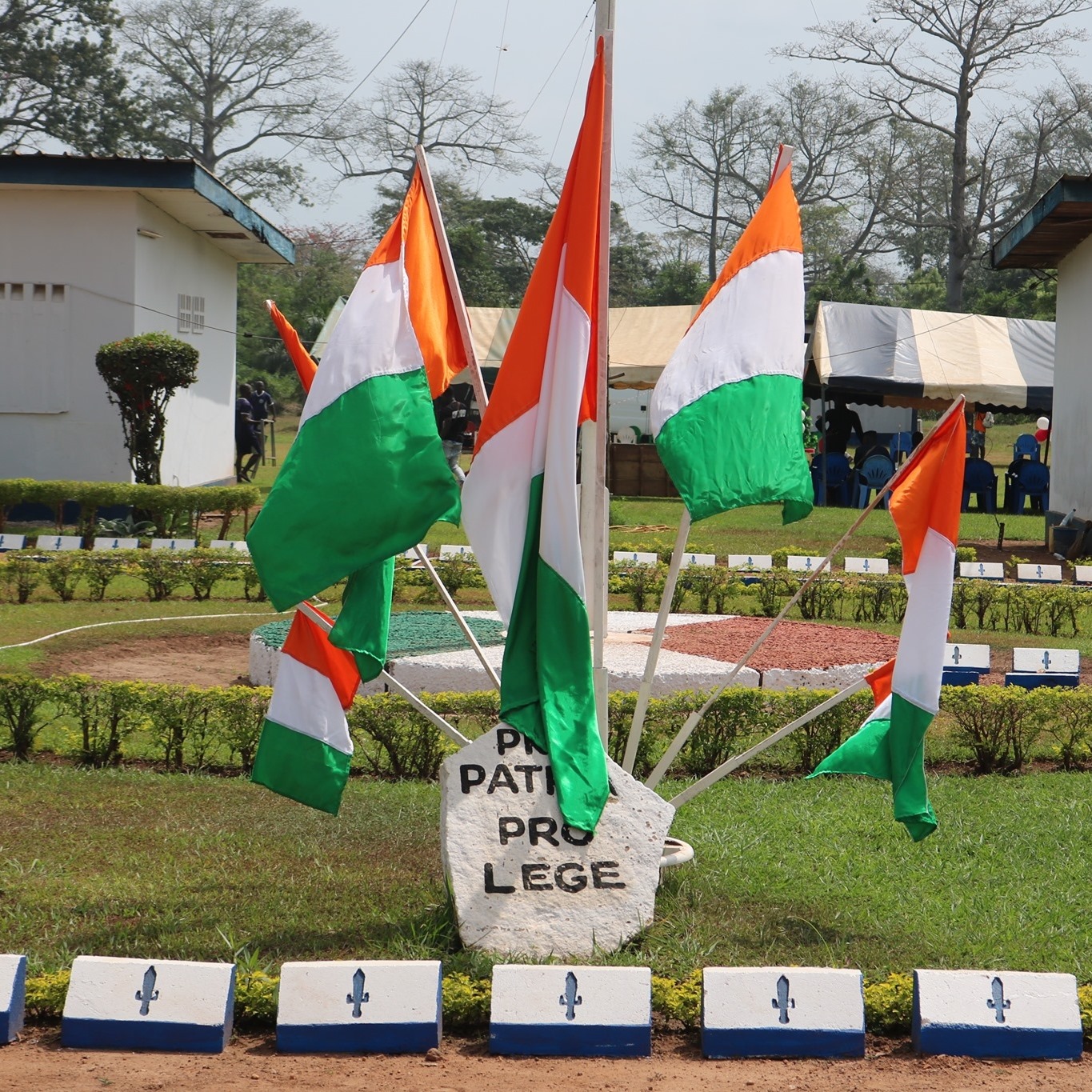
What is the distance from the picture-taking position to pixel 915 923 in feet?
17.5

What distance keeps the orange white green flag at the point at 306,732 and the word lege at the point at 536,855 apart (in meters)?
0.52

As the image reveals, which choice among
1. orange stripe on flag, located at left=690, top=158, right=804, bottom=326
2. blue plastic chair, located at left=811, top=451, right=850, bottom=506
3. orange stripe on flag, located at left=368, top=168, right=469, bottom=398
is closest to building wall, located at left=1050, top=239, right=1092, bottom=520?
blue plastic chair, located at left=811, top=451, right=850, bottom=506

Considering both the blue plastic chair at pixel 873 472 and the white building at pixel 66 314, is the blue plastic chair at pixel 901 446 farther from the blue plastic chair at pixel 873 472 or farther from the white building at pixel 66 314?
the white building at pixel 66 314

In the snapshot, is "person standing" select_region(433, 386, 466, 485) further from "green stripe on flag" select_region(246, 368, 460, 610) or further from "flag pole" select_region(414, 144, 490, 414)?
"green stripe on flag" select_region(246, 368, 460, 610)

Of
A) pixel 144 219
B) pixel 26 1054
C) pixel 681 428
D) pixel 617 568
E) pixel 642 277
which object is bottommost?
pixel 26 1054

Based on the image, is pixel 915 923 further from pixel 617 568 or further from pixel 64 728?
pixel 617 568

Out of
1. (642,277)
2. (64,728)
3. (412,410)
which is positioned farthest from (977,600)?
(642,277)

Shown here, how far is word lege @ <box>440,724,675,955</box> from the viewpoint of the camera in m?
4.84

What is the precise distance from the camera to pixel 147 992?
4.33 meters

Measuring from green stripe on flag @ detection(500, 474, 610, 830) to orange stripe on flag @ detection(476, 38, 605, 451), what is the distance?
56 cm

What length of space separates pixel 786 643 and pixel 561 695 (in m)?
6.05

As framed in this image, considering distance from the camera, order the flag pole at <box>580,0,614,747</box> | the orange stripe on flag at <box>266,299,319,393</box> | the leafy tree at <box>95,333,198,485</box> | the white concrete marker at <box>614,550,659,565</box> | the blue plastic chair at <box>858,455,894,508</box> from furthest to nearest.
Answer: the blue plastic chair at <box>858,455,894,508</box>
the leafy tree at <box>95,333,198,485</box>
the white concrete marker at <box>614,550,659,565</box>
the orange stripe on flag at <box>266,299,319,393</box>
the flag pole at <box>580,0,614,747</box>

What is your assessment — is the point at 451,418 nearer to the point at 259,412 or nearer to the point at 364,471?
the point at 259,412

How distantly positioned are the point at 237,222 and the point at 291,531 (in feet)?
57.7
